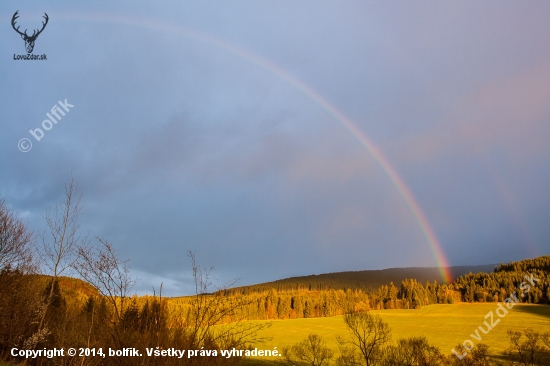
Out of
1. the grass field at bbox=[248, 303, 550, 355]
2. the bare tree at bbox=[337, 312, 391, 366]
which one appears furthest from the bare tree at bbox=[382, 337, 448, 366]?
the grass field at bbox=[248, 303, 550, 355]

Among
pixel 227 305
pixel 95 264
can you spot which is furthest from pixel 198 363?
pixel 95 264

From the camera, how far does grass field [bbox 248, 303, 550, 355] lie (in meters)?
72.9

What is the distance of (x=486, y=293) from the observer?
142250 mm

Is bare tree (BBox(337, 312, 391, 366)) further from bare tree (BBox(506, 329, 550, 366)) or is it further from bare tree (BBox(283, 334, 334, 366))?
bare tree (BBox(506, 329, 550, 366))

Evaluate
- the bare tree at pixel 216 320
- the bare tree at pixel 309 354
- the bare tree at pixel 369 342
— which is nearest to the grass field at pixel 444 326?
the bare tree at pixel 309 354

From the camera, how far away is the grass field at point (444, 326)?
7289 centimetres

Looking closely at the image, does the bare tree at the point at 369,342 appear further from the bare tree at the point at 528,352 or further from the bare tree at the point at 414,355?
the bare tree at the point at 528,352

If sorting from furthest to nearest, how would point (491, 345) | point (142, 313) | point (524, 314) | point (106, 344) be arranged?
point (524, 314)
point (491, 345)
point (142, 313)
point (106, 344)

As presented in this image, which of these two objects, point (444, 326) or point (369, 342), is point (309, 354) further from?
point (444, 326)

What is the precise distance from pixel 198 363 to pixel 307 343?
6926 centimetres

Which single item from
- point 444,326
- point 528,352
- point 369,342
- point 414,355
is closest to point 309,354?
point 369,342

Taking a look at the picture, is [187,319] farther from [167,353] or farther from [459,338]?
[459,338]

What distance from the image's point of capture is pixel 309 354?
65438 millimetres

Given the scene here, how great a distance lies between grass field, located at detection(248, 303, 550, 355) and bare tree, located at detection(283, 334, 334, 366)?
5.12 m
